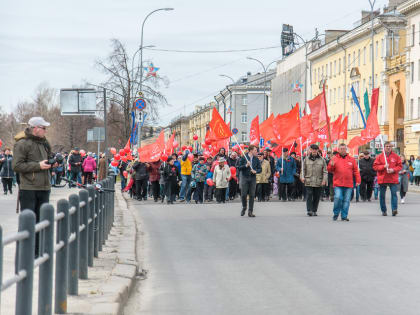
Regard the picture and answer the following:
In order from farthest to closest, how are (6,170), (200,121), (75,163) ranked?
1. (200,121)
2. (75,163)
3. (6,170)

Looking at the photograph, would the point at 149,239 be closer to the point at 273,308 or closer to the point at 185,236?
the point at 185,236

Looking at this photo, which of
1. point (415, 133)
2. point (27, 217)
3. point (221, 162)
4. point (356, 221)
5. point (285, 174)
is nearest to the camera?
point (27, 217)

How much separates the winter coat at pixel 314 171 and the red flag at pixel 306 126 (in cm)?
1147

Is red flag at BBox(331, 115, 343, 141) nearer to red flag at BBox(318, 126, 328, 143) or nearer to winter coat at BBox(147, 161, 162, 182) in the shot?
red flag at BBox(318, 126, 328, 143)

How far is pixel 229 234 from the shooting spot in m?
15.2

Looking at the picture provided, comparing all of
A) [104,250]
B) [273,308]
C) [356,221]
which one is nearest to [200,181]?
[356,221]

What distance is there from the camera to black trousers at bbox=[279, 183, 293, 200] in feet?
95.8

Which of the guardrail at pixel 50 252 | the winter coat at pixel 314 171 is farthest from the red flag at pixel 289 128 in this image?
the guardrail at pixel 50 252

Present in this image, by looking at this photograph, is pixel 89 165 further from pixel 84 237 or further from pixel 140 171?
pixel 84 237

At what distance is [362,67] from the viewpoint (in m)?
74.1

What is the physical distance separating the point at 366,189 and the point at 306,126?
462 centimetres

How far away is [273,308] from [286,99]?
98634 mm

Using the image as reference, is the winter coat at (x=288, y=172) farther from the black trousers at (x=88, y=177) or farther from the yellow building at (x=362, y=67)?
the yellow building at (x=362, y=67)

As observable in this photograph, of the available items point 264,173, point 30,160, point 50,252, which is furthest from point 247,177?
point 50,252
